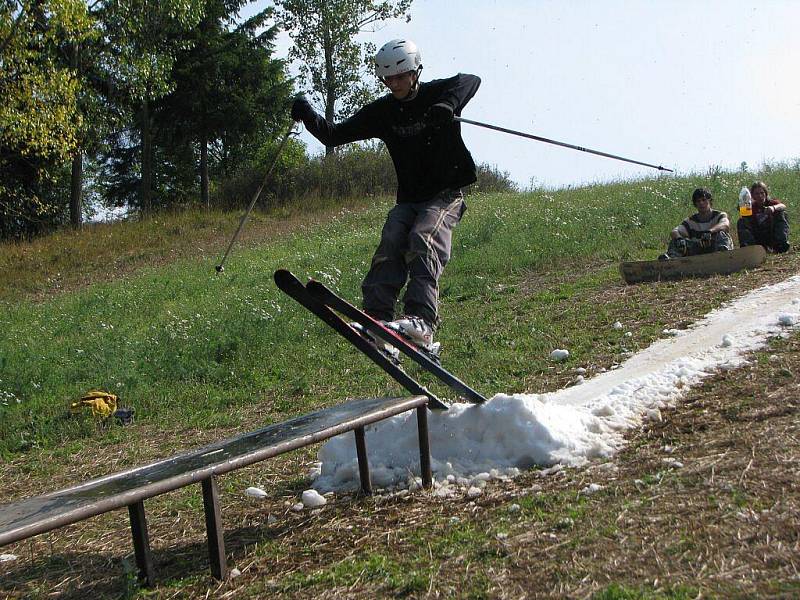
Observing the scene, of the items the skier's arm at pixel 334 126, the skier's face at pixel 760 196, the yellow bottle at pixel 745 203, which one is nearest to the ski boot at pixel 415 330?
the skier's arm at pixel 334 126

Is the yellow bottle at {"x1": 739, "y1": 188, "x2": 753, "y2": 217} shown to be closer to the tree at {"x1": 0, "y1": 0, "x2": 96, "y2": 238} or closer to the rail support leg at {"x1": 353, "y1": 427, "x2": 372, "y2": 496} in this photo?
the rail support leg at {"x1": 353, "y1": 427, "x2": 372, "y2": 496}

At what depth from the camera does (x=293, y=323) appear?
1103 centimetres

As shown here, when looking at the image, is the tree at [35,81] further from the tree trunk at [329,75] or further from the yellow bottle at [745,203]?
the tree trunk at [329,75]

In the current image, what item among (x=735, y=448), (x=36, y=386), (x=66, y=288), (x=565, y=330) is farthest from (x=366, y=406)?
(x=66, y=288)

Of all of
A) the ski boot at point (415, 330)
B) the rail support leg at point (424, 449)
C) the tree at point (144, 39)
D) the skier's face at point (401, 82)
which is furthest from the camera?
the tree at point (144, 39)

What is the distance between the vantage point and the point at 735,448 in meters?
4.23

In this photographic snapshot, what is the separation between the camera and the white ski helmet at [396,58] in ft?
19.1

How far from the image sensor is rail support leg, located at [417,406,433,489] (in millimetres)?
4707

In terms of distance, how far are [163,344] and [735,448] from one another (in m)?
7.99

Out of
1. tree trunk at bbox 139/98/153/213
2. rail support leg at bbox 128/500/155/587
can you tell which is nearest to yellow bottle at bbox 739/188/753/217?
rail support leg at bbox 128/500/155/587

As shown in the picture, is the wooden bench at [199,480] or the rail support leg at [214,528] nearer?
the wooden bench at [199,480]

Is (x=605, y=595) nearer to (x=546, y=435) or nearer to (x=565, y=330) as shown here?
(x=546, y=435)

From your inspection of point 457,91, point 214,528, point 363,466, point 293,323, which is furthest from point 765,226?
point 214,528

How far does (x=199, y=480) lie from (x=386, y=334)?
1.77 meters
